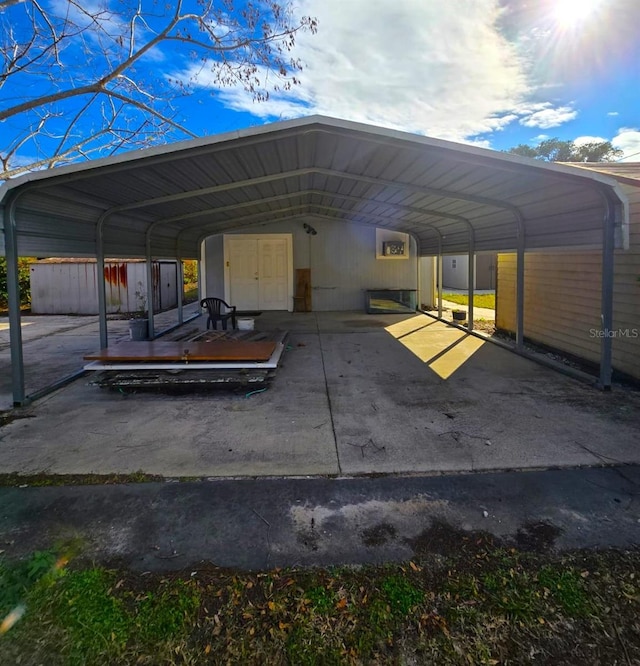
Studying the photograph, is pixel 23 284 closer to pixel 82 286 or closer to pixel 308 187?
pixel 82 286

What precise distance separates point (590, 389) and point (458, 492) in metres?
3.13

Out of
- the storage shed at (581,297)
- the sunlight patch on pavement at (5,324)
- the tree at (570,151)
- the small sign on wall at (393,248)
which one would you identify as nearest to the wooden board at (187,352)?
the storage shed at (581,297)

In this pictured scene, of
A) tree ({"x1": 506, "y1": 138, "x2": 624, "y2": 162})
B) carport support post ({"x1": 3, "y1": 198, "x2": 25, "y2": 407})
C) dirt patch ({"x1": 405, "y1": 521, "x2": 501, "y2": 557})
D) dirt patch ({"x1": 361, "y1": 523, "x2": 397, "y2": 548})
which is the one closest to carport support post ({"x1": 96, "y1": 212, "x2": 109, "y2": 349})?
carport support post ({"x1": 3, "y1": 198, "x2": 25, "y2": 407})

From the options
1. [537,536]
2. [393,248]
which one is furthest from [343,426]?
[393,248]

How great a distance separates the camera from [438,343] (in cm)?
810

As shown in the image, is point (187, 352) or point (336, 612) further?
point (187, 352)

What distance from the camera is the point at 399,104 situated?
10375 millimetres

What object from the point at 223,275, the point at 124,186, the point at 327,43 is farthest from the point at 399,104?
the point at 124,186

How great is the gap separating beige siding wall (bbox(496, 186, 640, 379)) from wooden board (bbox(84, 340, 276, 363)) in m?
4.21

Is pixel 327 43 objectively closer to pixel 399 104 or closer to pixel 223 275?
pixel 399 104

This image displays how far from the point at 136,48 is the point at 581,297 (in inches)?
366

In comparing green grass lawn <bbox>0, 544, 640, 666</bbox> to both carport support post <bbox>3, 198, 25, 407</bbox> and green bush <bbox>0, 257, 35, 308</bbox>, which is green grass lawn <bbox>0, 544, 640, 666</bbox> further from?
green bush <bbox>0, 257, 35, 308</bbox>

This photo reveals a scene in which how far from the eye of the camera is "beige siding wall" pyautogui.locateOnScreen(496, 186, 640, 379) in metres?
5.07

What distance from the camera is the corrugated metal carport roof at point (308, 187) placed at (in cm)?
451
